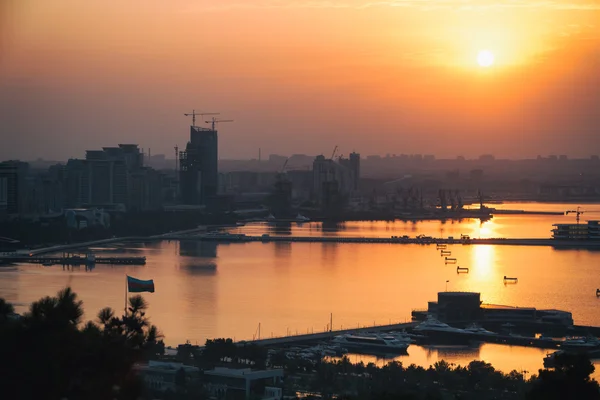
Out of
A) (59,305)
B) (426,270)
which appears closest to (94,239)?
(426,270)

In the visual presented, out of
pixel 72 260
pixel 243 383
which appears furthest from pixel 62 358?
pixel 72 260

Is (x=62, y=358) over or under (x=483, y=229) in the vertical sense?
over

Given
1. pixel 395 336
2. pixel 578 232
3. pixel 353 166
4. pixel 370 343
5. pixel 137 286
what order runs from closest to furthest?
pixel 370 343, pixel 395 336, pixel 137 286, pixel 578 232, pixel 353 166

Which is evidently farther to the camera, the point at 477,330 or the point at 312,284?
the point at 312,284

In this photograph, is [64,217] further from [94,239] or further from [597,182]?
[597,182]

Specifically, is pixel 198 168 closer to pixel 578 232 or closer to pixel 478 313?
pixel 578 232

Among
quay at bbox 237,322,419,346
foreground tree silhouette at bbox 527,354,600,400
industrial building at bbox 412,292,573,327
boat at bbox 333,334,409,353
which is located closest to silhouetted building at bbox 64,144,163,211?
industrial building at bbox 412,292,573,327

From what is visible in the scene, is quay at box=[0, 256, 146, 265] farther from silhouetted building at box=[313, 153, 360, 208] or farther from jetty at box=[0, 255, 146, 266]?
silhouetted building at box=[313, 153, 360, 208]

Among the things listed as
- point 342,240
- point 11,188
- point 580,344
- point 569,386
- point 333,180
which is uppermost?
point 333,180
